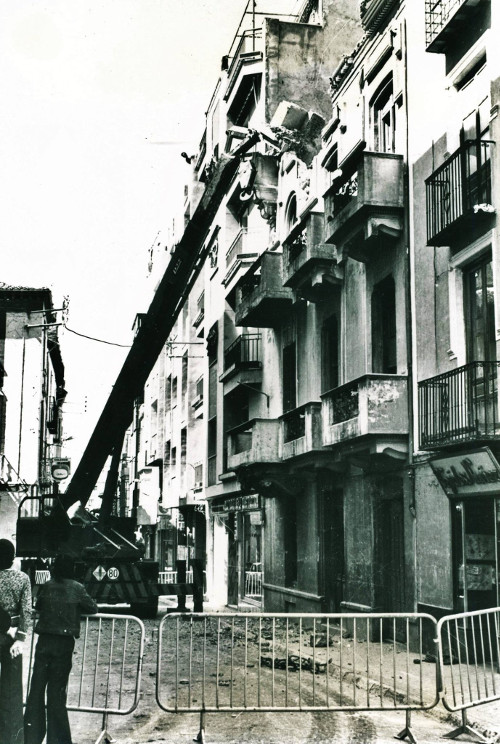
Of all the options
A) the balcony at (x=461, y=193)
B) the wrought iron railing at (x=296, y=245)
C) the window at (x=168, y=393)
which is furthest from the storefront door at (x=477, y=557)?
the window at (x=168, y=393)

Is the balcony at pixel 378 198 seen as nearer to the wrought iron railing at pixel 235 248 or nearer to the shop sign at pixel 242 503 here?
the shop sign at pixel 242 503

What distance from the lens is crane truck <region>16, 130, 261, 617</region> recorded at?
17109 millimetres

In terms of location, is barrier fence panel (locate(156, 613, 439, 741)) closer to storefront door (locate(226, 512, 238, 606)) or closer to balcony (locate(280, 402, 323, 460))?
balcony (locate(280, 402, 323, 460))

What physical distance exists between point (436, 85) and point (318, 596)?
10.9 meters

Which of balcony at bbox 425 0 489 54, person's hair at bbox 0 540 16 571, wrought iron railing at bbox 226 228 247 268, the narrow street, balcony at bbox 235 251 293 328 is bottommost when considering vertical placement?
the narrow street

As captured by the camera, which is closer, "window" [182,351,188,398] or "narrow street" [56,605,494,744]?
"narrow street" [56,605,494,744]

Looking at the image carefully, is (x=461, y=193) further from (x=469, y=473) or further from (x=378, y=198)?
(x=469, y=473)

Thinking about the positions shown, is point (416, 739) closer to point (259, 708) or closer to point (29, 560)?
point (259, 708)

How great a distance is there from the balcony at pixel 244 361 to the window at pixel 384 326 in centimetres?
982

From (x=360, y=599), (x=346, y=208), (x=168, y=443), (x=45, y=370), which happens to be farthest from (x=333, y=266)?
(x=168, y=443)

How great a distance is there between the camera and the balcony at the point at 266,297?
2336 cm

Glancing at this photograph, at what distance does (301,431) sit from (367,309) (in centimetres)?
406

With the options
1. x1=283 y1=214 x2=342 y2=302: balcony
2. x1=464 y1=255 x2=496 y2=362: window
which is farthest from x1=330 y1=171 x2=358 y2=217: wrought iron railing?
x1=464 y1=255 x2=496 y2=362: window

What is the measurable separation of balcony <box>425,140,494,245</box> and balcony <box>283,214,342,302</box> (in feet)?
15.9
